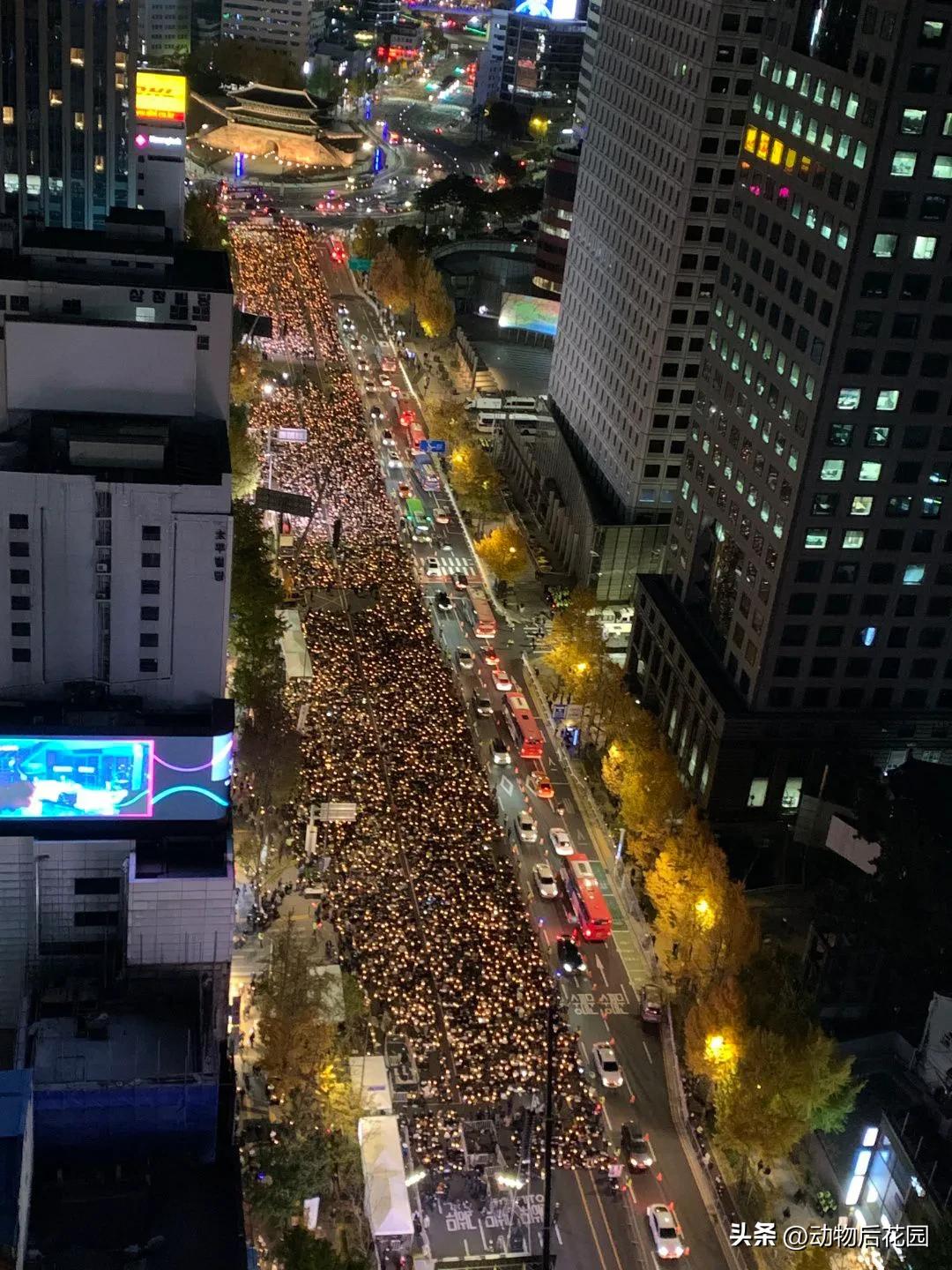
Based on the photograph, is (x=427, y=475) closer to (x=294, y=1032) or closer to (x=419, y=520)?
(x=419, y=520)

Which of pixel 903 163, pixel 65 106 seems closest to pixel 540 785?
pixel 903 163

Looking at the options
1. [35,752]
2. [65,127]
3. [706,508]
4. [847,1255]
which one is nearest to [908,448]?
[706,508]

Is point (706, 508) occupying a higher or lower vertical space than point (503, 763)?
higher

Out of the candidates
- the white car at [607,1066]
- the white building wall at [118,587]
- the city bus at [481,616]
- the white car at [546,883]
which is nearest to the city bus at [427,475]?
the city bus at [481,616]

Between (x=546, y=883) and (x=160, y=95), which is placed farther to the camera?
(x=160, y=95)

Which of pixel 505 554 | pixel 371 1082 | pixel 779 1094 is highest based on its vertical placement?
pixel 779 1094

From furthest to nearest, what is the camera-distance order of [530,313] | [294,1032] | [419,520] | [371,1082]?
[530,313], [419,520], [371,1082], [294,1032]

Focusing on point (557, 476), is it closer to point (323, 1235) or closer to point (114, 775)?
point (114, 775)
